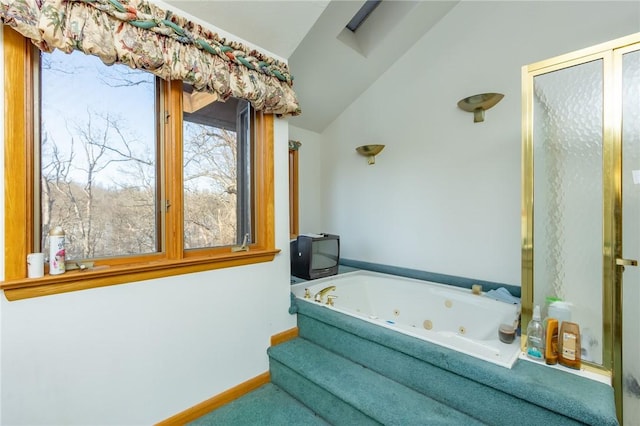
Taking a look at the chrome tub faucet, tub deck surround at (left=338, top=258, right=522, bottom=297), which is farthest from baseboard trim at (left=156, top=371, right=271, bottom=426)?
tub deck surround at (left=338, top=258, right=522, bottom=297)

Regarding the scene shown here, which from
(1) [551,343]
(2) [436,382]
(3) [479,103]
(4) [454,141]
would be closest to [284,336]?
(2) [436,382]

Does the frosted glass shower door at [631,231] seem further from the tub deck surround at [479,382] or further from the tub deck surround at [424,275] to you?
the tub deck surround at [424,275]

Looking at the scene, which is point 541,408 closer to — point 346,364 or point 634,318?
point 634,318

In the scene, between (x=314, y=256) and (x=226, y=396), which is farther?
(x=314, y=256)

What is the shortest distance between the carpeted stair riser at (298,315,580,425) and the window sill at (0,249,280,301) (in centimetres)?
79

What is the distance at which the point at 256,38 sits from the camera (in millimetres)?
1789

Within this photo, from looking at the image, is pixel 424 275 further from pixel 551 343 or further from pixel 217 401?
pixel 217 401

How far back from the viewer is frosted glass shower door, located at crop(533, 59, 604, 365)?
130 cm

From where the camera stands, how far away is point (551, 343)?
4.25 ft

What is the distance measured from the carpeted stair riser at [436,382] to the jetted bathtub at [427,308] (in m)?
0.13

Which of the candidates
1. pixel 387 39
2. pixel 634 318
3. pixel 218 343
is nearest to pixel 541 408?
pixel 634 318

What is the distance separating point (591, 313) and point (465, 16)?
2.31m

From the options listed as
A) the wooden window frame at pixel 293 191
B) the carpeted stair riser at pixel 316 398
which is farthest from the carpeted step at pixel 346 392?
the wooden window frame at pixel 293 191

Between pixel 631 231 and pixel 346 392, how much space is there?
151 cm
